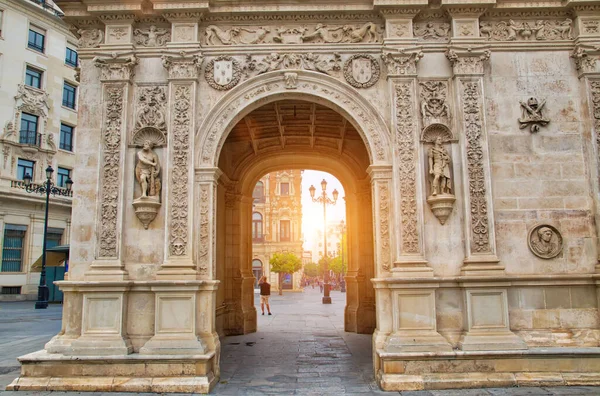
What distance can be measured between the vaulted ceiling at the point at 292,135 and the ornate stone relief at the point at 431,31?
3.29m

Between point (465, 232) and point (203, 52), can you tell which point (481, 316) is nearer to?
point (465, 232)

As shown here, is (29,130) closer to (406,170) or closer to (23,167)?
(23,167)

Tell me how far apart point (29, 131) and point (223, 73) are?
2649cm

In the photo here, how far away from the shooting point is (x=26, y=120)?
31.0 metres

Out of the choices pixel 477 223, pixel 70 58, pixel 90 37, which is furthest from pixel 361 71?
pixel 70 58

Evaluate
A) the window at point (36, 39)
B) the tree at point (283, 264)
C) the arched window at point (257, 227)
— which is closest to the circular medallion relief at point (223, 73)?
the window at point (36, 39)

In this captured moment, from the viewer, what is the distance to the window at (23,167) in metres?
30.3

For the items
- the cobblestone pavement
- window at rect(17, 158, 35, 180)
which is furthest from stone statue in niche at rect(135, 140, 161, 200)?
window at rect(17, 158, 35, 180)

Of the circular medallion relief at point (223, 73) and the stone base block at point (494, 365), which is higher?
the circular medallion relief at point (223, 73)

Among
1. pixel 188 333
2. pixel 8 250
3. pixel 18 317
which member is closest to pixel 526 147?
pixel 188 333

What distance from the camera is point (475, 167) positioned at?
911cm

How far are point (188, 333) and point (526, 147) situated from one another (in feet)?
23.9

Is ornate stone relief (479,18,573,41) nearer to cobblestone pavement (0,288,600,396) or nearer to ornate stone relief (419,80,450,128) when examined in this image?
ornate stone relief (419,80,450,128)

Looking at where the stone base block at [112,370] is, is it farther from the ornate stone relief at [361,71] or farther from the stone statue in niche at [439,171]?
the ornate stone relief at [361,71]
